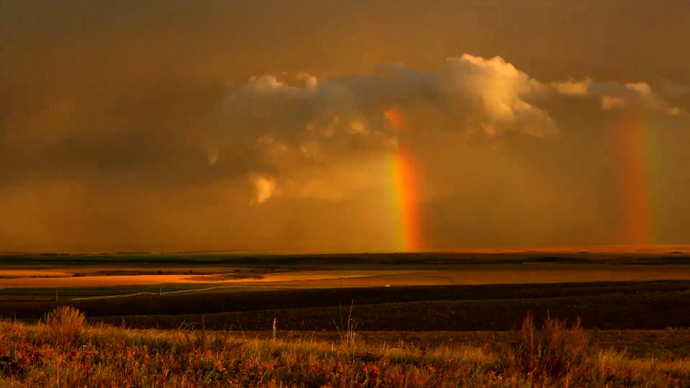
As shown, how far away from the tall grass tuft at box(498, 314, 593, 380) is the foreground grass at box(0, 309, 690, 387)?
2 cm

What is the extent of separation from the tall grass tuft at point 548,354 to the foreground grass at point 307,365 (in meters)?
0.02

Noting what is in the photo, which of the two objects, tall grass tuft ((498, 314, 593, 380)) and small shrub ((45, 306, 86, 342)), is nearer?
tall grass tuft ((498, 314, 593, 380))

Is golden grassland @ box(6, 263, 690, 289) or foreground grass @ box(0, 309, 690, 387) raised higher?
foreground grass @ box(0, 309, 690, 387)

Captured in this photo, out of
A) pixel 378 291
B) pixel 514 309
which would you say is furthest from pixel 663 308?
pixel 378 291

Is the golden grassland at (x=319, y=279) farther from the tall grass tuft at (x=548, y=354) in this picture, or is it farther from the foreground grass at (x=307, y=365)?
the tall grass tuft at (x=548, y=354)

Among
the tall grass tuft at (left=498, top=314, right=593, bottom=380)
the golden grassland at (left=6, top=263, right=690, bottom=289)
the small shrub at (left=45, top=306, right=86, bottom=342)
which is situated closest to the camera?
the tall grass tuft at (left=498, top=314, right=593, bottom=380)

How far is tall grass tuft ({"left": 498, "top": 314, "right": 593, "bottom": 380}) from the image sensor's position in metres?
11.2

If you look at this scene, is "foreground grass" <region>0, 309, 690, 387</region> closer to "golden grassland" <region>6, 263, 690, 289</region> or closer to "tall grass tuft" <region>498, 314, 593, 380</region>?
"tall grass tuft" <region>498, 314, 593, 380</region>

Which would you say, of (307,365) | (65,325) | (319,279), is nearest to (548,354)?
(307,365)

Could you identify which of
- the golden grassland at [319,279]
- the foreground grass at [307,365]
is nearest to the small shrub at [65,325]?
the foreground grass at [307,365]

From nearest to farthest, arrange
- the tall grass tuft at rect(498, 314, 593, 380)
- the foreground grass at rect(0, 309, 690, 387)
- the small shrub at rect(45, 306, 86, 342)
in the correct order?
the foreground grass at rect(0, 309, 690, 387)
the tall grass tuft at rect(498, 314, 593, 380)
the small shrub at rect(45, 306, 86, 342)

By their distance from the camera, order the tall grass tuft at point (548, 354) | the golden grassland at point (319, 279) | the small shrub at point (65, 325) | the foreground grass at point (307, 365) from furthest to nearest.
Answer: the golden grassland at point (319, 279) → the small shrub at point (65, 325) → the tall grass tuft at point (548, 354) → the foreground grass at point (307, 365)

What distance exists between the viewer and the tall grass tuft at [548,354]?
11.2m

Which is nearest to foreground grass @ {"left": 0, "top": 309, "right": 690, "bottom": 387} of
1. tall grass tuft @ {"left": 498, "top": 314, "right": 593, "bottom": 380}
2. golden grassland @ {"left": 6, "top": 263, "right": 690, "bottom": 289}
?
tall grass tuft @ {"left": 498, "top": 314, "right": 593, "bottom": 380}
